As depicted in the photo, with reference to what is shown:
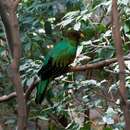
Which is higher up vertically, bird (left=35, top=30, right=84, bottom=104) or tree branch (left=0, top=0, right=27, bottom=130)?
tree branch (left=0, top=0, right=27, bottom=130)

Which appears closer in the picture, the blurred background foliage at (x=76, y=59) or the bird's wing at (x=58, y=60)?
the bird's wing at (x=58, y=60)

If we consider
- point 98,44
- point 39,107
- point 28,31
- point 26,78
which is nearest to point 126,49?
point 98,44

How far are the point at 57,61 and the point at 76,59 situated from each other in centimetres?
15

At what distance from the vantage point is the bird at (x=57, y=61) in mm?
1698

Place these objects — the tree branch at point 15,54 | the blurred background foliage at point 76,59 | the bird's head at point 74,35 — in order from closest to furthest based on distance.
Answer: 1. the tree branch at point 15,54
2. the blurred background foliage at point 76,59
3. the bird's head at point 74,35

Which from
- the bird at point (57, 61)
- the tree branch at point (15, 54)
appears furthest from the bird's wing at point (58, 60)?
the tree branch at point (15, 54)

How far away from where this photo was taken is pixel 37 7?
7.75 feet

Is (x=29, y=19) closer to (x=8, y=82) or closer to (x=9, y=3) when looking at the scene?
(x=8, y=82)

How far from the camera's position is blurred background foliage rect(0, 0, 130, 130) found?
1.95 m

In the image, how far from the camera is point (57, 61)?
1905 mm

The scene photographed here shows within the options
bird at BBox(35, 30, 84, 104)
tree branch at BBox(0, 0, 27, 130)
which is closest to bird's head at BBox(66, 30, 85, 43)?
bird at BBox(35, 30, 84, 104)

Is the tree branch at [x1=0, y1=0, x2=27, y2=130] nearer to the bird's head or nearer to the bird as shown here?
the bird

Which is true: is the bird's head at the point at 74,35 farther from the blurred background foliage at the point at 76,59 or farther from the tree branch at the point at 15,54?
the tree branch at the point at 15,54

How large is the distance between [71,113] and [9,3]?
4.96 feet
